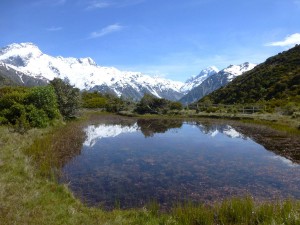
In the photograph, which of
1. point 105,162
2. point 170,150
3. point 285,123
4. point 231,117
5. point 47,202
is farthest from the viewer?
point 231,117

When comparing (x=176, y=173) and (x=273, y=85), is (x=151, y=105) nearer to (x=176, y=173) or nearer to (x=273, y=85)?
(x=273, y=85)

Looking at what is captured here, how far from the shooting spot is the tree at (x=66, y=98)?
5297 centimetres

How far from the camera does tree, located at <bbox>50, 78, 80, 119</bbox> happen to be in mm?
52969

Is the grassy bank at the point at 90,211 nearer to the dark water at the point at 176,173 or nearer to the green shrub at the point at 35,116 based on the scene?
the dark water at the point at 176,173

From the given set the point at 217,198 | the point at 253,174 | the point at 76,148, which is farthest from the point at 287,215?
the point at 76,148

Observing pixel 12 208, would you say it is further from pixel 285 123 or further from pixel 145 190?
pixel 285 123

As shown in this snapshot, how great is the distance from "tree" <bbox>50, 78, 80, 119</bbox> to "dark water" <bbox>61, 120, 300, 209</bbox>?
24.7m

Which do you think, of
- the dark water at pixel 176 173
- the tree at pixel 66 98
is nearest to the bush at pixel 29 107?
the dark water at pixel 176 173

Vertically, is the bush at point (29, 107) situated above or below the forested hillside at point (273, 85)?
below

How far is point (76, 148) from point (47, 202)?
14.9 meters

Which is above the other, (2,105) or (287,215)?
(2,105)

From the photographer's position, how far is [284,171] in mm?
19297

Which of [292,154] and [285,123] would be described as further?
[285,123]

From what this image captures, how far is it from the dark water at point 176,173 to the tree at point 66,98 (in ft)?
81.0
